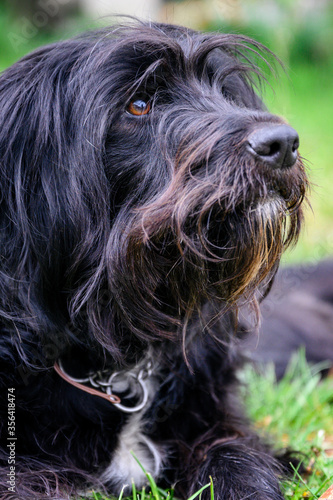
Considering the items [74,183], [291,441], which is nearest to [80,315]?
[74,183]

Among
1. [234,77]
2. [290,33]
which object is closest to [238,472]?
[234,77]

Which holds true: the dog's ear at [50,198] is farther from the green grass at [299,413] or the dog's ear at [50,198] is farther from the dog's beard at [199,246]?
the green grass at [299,413]

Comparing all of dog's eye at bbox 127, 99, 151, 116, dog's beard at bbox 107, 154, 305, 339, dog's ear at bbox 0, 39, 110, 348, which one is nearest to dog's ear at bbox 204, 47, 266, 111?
dog's eye at bbox 127, 99, 151, 116

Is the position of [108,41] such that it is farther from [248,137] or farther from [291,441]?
[291,441]

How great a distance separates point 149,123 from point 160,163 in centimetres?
17

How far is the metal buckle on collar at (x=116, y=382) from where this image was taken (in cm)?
215

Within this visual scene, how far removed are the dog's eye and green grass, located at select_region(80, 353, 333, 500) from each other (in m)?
1.27

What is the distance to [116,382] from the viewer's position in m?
2.24

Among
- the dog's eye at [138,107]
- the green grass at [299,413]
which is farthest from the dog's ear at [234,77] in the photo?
the green grass at [299,413]

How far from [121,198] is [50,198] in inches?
9.3

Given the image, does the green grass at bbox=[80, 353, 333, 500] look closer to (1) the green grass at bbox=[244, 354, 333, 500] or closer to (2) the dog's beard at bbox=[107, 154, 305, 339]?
A: (1) the green grass at bbox=[244, 354, 333, 500]

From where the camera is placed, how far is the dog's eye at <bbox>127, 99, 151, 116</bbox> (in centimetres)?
207

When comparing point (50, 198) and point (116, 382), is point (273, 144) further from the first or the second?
point (116, 382)

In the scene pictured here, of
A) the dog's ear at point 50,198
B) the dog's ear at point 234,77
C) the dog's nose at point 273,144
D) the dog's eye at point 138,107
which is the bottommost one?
the dog's ear at point 50,198
